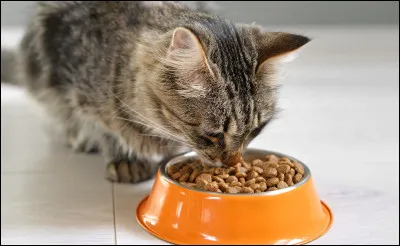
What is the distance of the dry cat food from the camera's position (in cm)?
158

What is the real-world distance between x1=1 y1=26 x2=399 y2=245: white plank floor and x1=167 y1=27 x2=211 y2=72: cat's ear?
1.51 feet

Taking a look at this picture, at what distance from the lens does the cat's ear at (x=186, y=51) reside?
1.42 meters

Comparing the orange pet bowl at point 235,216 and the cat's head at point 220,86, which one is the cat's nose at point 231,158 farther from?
the orange pet bowl at point 235,216

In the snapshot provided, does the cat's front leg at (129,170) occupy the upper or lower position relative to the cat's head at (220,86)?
lower

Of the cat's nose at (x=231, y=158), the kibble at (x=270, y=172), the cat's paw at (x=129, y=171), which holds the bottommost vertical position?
the cat's paw at (x=129, y=171)

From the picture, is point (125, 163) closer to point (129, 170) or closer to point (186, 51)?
point (129, 170)

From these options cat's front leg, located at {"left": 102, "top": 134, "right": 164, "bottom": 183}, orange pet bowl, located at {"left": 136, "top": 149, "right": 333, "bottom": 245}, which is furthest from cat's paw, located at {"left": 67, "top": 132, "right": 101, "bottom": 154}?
orange pet bowl, located at {"left": 136, "top": 149, "right": 333, "bottom": 245}

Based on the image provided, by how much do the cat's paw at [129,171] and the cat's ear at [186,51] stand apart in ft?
1.78

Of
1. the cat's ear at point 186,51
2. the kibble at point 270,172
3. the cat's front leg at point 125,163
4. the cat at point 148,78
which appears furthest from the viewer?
the cat's front leg at point 125,163

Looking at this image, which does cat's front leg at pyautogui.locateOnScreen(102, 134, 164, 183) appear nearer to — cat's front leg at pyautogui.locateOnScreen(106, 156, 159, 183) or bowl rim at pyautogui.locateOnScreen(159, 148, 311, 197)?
cat's front leg at pyautogui.locateOnScreen(106, 156, 159, 183)

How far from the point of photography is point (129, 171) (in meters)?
1.96

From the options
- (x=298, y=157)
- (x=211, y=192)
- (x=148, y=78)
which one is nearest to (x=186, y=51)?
(x=148, y=78)

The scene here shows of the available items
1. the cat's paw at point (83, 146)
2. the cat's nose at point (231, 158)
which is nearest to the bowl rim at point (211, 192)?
the cat's nose at point (231, 158)

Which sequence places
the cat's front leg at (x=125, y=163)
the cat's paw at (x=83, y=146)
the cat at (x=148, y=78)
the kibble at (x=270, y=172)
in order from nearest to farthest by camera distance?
1. the cat at (x=148, y=78)
2. the kibble at (x=270, y=172)
3. the cat's front leg at (x=125, y=163)
4. the cat's paw at (x=83, y=146)
